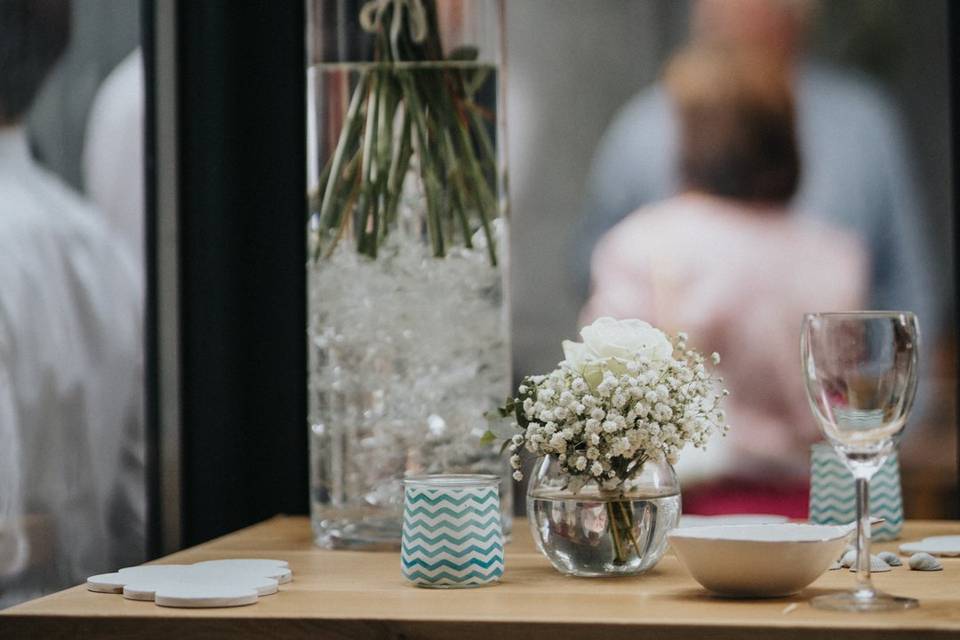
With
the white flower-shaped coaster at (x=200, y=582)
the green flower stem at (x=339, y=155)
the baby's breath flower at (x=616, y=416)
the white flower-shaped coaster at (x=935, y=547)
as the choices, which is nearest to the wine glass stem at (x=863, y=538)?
the baby's breath flower at (x=616, y=416)

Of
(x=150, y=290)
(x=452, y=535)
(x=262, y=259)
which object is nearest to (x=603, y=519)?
(x=452, y=535)

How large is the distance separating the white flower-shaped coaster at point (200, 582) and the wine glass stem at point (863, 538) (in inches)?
20.6

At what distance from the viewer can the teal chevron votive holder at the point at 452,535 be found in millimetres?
1231

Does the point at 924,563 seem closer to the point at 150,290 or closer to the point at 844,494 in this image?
the point at 844,494

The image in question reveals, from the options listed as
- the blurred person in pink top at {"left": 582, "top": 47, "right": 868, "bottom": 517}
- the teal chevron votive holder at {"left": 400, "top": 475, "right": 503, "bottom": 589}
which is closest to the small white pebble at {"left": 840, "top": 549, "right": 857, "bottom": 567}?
the teal chevron votive holder at {"left": 400, "top": 475, "right": 503, "bottom": 589}

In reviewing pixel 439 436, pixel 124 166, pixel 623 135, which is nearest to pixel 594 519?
pixel 439 436

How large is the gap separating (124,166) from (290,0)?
1.62 feet

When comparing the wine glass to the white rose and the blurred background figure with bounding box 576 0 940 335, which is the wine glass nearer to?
the white rose

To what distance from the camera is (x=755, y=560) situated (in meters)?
1.12

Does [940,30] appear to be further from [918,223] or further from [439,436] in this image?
[439,436]

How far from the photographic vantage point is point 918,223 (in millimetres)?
2223

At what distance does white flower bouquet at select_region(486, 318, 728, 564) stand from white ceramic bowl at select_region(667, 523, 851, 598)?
4.1 inches

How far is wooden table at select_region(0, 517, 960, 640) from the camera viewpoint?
3.38ft

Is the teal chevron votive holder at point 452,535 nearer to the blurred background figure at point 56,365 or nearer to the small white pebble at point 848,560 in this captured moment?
the small white pebble at point 848,560
